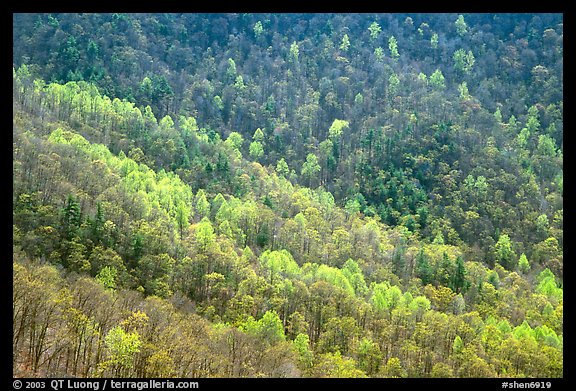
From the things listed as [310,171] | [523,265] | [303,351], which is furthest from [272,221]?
[523,265]

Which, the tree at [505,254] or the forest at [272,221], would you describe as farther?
the tree at [505,254]

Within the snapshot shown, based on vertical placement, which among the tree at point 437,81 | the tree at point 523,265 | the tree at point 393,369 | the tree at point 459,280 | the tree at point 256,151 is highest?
the tree at point 437,81

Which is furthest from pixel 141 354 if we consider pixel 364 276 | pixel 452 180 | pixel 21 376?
pixel 452 180

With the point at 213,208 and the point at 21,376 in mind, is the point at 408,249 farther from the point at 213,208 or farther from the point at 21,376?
the point at 21,376

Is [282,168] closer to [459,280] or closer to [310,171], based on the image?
[310,171]

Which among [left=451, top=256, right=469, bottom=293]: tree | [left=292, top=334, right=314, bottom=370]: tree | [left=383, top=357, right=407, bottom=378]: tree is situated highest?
[left=451, top=256, right=469, bottom=293]: tree

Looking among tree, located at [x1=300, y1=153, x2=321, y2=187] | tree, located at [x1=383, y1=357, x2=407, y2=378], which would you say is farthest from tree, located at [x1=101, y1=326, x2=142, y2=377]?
tree, located at [x1=300, y1=153, x2=321, y2=187]

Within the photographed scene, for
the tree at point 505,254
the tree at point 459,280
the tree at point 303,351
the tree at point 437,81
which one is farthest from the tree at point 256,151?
the tree at point 303,351

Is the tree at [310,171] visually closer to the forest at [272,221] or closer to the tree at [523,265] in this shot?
the forest at [272,221]

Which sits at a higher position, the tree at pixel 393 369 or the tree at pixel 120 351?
the tree at pixel 120 351

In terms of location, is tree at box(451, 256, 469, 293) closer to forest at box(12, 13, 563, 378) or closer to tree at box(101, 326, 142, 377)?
forest at box(12, 13, 563, 378)

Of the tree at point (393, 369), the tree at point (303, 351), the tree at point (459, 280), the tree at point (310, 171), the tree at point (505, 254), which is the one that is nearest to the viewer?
the tree at point (303, 351)
